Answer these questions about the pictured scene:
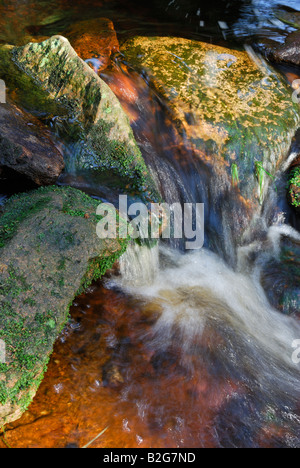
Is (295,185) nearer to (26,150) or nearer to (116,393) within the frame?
(26,150)

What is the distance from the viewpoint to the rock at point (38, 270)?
2734mm

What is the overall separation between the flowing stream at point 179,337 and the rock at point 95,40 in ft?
1.09

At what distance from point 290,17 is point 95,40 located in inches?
180

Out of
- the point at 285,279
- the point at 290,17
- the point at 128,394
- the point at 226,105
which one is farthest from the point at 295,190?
the point at 290,17

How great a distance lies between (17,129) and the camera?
4.15 meters

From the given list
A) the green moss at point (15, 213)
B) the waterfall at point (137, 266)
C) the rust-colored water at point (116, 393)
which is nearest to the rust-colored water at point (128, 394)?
the rust-colored water at point (116, 393)

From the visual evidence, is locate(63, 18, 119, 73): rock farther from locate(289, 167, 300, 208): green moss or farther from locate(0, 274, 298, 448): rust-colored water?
locate(0, 274, 298, 448): rust-colored water

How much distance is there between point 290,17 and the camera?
8102 millimetres

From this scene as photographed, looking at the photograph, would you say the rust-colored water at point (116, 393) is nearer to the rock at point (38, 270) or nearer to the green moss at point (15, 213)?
the rock at point (38, 270)

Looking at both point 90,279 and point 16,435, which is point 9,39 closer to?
point 90,279

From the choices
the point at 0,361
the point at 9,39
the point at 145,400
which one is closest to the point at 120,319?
the point at 145,400

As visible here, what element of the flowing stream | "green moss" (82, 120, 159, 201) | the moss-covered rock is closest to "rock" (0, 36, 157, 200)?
"green moss" (82, 120, 159, 201)

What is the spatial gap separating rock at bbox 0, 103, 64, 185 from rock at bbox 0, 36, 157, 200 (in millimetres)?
359

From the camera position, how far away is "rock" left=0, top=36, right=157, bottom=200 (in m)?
4.62
